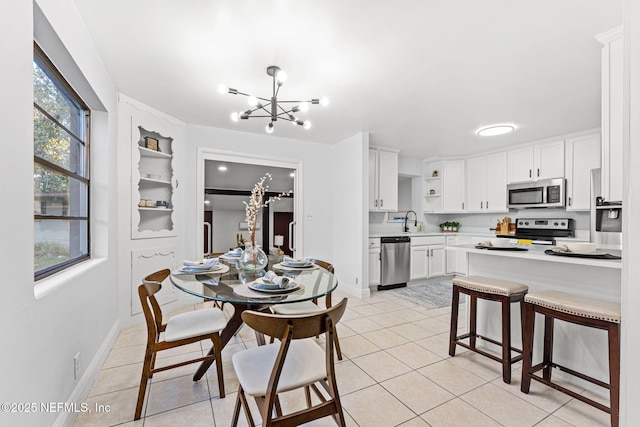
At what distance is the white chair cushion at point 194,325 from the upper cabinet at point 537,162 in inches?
195

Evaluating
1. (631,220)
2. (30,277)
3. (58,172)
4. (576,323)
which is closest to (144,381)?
(30,277)

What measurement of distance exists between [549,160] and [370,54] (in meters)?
3.78

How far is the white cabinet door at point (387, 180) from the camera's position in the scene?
4.79m

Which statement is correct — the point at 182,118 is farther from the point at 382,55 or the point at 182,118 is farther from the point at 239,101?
the point at 382,55

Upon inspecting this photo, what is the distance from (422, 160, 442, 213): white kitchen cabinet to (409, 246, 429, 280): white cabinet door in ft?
3.73

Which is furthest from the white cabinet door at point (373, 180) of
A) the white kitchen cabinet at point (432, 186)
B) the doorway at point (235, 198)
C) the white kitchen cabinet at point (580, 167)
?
the white kitchen cabinet at point (580, 167)

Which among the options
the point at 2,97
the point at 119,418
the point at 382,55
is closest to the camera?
the point at 2,97

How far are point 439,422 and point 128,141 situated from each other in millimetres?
3609

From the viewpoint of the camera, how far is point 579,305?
164 cm

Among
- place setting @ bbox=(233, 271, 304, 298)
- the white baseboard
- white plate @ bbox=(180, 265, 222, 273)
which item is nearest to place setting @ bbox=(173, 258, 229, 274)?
white plate @ bbox=(180, 265, 222, 273)

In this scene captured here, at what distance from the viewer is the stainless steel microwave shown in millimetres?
4164

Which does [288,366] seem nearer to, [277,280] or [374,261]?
[277,280]

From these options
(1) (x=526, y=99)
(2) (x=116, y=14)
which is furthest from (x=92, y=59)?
(1) (x=526, y=99)

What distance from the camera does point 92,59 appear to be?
79.7 inches
